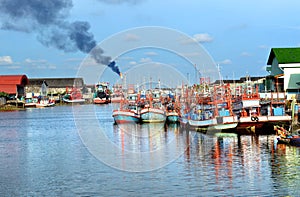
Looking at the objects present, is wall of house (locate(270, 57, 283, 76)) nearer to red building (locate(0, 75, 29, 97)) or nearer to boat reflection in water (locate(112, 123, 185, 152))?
boat reflection in water (locate(112, 123, 185, 152))

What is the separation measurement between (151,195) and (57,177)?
644cm

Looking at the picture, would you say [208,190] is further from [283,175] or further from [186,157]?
[186,157]

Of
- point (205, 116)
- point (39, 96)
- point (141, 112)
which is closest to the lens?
point (205, 116)

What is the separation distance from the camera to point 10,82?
5468 inches

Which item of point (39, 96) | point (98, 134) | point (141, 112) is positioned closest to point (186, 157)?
point (98, 134)

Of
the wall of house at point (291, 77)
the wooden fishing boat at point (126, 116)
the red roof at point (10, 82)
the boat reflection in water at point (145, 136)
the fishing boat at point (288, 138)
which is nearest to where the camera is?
the fishing boat at point (288, 138)

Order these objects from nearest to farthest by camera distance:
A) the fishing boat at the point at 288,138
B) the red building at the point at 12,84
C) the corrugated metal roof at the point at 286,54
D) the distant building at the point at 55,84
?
the fishing boat at the point at 288,138
the corrugated metal roof at the point at 286,54
the red building at the point at 12,84
the distant building at the point at 55,84

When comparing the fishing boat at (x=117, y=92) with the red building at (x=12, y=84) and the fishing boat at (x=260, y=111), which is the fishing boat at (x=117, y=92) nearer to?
the fishing boat at (x=260, y=111)

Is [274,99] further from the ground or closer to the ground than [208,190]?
further from the ground

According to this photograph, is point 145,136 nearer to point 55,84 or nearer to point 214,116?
point 214,116

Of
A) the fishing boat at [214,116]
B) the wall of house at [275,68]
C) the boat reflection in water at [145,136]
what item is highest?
the wall of house at [275,68]

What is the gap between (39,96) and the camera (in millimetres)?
151750

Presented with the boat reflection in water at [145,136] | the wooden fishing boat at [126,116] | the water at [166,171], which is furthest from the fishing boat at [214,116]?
the wooden fishing boat at [126,116]

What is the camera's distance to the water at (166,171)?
24750mm
